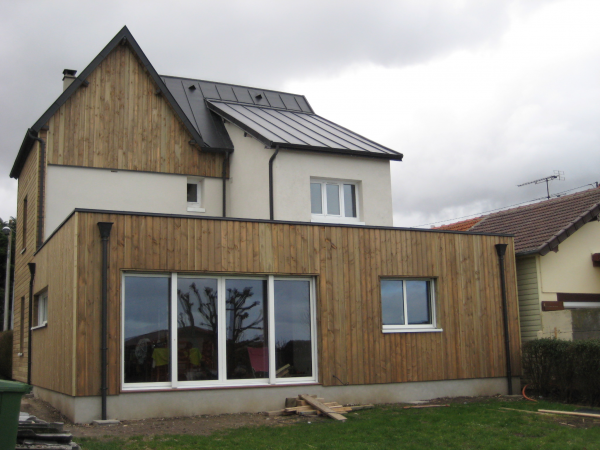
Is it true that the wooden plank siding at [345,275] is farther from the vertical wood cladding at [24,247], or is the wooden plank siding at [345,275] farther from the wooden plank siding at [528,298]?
the vertical wood cladding at [24,247]

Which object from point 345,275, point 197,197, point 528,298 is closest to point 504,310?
point 528,298

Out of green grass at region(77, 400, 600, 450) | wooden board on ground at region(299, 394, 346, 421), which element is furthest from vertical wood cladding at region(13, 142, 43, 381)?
green grass at region(77, 400, 600, 450)

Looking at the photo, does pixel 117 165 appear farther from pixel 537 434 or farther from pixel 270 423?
pixel 537 434

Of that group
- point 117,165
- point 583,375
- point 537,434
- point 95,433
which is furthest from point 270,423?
point 117,165

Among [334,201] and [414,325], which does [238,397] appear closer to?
[414,325]

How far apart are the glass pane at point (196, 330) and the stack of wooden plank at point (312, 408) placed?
1384 mm

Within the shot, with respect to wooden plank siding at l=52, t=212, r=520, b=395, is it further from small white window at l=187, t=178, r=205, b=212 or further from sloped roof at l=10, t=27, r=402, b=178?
small white window at l=187, t=178, r=205, b=212

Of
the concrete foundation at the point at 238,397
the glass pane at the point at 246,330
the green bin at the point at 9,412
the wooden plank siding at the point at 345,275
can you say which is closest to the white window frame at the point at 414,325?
the wooden plank siding at the point at 345,275

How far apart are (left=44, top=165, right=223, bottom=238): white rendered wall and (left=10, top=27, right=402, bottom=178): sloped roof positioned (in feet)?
3.98

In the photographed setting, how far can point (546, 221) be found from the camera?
1723 cm

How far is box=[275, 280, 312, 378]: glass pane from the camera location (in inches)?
493

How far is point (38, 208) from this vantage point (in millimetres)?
16500

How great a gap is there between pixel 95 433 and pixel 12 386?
3.67 metres

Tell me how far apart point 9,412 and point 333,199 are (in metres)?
11.8
